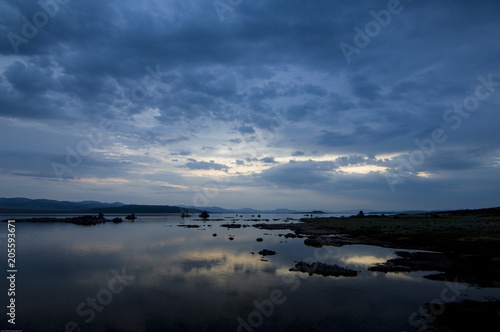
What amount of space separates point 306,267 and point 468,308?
1578 centimetres

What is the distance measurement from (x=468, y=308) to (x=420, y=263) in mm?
16138

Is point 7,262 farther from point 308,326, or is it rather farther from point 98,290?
point 308,326

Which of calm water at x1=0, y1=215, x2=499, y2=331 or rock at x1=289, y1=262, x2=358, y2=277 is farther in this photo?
rock at x1=289, y1=262, x2=358, y2=277

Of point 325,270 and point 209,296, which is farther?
point 325,270

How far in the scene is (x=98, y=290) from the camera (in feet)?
Result: 78.8

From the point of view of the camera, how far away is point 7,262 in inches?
1387

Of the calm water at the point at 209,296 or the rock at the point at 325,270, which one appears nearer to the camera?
the calm water at the point at 209,296

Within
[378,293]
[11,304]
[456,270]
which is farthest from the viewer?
[456,270]

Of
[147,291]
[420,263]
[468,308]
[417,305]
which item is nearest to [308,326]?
[417,305]

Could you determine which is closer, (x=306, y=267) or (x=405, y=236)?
(x=306, y=267)

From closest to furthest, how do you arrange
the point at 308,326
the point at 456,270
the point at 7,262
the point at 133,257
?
the point at 308,326
the point at 456,270
the point at 7,262
the point at 133,257

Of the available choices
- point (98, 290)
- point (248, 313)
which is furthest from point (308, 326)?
point (98, 290)

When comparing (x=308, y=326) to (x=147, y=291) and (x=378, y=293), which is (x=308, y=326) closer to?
(x=378, y=293)

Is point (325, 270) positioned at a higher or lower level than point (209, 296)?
A: lower
